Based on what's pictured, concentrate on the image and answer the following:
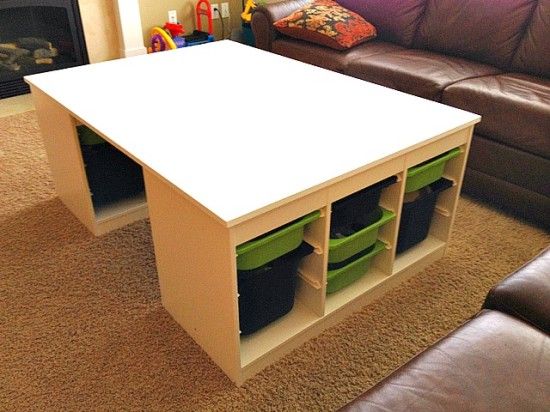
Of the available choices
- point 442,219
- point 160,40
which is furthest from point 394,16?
point 160,40

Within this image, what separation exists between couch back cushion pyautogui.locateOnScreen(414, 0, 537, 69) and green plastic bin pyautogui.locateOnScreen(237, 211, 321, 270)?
70.1 inches

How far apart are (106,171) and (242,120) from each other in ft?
2.31

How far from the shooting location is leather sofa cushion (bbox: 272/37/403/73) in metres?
2.84

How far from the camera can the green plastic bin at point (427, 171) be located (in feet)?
5.51

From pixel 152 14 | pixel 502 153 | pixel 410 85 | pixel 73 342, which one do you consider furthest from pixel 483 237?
pixel 152 14

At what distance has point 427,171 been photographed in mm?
1722

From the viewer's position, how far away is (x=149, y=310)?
5.74ft

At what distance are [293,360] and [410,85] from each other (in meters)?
1.49

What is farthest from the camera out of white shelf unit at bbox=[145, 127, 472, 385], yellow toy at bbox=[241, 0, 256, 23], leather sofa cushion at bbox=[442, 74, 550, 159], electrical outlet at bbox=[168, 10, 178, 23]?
electrical outlet at bbox=[168, 10, 178, 23]

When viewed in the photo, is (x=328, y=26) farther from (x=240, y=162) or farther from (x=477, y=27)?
(x=240, y=162)

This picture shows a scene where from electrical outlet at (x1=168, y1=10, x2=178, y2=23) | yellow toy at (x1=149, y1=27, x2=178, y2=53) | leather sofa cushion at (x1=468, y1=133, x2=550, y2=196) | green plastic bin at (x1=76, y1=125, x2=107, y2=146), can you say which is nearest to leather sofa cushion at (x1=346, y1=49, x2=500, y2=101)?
leather sofa cushion at (x1=468, y1=133, x2=550, y2=196)

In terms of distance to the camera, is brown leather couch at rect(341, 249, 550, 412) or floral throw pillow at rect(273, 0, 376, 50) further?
floral throw pillow at rect(273, 0, 376, 50)

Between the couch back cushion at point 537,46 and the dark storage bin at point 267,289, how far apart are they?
1718 mm

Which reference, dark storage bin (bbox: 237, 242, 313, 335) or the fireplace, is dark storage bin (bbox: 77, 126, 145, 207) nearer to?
dark storage bin (bbox: 237, 242, 313, 335)
